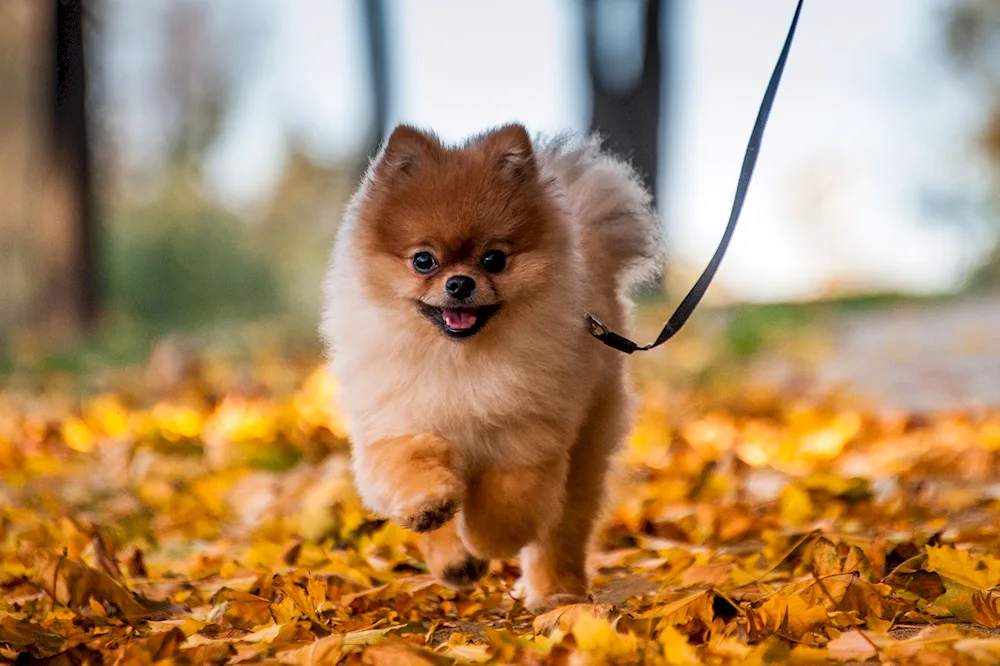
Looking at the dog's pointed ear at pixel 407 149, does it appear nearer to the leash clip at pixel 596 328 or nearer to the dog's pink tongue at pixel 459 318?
the dog's pink tongue at pixel 459 318

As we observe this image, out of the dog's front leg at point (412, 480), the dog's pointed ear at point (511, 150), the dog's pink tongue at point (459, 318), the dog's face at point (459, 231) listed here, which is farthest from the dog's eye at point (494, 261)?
the dog's front leg at point (412, 480)

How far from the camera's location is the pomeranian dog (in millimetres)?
2705

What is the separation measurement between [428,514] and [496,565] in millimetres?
1074

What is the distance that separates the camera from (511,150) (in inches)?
113

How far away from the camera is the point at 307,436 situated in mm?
5691

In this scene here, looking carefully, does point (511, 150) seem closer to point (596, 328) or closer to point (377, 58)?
point (596, 328)

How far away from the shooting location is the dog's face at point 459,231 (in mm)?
2693

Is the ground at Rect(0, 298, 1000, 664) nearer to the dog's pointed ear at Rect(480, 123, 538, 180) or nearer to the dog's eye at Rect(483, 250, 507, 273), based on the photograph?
the dog's eye at Rect(483, 250, 507, 273)

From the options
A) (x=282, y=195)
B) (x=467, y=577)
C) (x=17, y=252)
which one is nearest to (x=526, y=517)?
(x=467, y=577)

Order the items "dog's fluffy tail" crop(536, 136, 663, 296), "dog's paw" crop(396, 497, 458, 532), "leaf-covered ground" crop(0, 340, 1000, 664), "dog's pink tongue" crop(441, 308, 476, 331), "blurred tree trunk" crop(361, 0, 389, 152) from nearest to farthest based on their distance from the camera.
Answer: "leaf-covered ground" crop(0, 340, 1000, 664), "dog's paw" crop(396, 497, 458, 532), "dog's pink tongue" crop(441, 308, 476, 331), "dog's fluffy tail" crop(536, 136, 663, 296), "blurred tree trunk" crop(361, 0, 389, 152)

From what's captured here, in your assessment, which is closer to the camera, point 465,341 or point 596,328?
point 465,341

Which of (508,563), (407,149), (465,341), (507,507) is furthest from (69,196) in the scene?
(507,507)

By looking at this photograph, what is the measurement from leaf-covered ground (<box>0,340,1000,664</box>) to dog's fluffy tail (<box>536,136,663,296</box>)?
2.92 ft

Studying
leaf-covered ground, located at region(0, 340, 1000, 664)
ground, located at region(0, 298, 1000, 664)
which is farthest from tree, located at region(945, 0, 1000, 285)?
leaf-covered ground, located at region(0, 340, 1000, 664)
